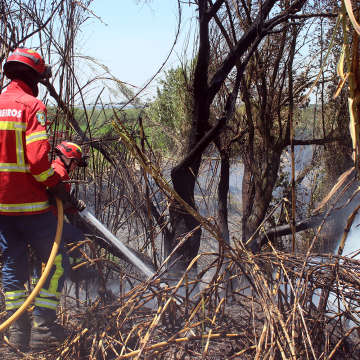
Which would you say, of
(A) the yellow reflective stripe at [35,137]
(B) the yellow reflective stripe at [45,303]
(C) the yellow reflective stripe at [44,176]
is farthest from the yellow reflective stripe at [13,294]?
(A) the yellow reflective stripe at [35,137]

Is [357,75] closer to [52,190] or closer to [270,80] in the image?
[52,190]

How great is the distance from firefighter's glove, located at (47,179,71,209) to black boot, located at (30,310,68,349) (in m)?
0.80

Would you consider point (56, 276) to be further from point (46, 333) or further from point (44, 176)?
point (44, 176)

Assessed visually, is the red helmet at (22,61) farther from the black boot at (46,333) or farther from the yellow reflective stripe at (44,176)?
the black boot at (46,333)

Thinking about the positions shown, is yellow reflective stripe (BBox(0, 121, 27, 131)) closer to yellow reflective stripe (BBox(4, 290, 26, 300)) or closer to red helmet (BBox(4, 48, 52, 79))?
red helmet (BBox(4, 48, 52, 79))

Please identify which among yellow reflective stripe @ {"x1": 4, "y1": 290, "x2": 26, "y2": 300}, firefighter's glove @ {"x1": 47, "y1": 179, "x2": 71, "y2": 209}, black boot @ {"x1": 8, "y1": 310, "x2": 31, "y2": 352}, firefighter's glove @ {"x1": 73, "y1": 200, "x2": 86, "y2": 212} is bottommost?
black boot @ {"x1": 8, "y1": 310, "x2": 31, "y2": 352}

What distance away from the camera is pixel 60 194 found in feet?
7.39

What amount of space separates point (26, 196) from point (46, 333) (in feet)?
3.25

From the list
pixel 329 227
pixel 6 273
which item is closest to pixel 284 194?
pixel 329 227

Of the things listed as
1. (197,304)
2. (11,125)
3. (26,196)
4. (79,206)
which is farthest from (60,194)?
(197,304)

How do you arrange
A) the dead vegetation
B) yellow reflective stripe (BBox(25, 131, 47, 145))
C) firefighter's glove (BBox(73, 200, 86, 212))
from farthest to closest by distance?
firefighter's glove (BBox(73, 200, 86, 212)), yellow reflective stripe (BBox(25, 131, 47, 145)), the dead vegetation

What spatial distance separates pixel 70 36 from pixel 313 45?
3.64 meters

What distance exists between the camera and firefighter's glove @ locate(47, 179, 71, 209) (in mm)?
2221

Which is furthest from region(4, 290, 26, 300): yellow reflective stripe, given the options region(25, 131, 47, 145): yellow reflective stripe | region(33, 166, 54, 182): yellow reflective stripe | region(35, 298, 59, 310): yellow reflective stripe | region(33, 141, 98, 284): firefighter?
region(25, 131, 47, 145): yellow reflective stripe
